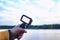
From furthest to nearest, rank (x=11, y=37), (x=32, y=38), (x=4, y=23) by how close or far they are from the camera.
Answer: (x=32, y=38) < (x=4, y=23) < (x=11, y=37)

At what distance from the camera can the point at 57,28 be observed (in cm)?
126

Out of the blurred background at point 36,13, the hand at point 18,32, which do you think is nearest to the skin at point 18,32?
the hand at point 18,32

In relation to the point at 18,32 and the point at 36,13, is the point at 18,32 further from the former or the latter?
the point at 36,13

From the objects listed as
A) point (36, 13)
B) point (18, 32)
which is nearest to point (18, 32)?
point (18, 32)

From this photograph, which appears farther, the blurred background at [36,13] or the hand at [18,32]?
the blurred background at [36,13]

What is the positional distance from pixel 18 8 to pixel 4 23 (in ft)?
0.81

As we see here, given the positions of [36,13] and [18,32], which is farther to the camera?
[36,13]

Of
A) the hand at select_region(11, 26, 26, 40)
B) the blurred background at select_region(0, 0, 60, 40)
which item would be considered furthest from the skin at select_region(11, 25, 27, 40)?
the blurred background at select_region(0, 0, 60, 40)

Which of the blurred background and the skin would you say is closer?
the skin

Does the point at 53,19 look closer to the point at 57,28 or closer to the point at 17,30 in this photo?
the point at 57,28

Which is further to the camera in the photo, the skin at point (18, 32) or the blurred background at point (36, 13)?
the blurred background at point (36, 13)

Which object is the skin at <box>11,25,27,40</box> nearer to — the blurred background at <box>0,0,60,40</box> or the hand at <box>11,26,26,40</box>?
the hand at <box>11,26,26,40</box>

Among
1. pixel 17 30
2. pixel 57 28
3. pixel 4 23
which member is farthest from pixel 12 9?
pixel 17 30

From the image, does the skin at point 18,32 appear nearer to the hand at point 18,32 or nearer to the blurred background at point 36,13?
the hand at point 18,32
